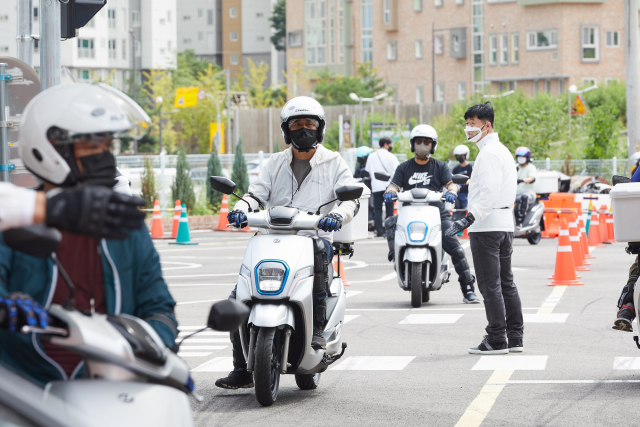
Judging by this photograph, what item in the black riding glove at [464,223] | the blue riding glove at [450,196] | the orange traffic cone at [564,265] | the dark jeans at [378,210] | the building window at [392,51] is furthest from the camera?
the building window at [392,51]

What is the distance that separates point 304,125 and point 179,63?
105m

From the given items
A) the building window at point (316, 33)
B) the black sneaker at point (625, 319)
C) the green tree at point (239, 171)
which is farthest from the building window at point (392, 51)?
the black sneaker at point (625, 319)

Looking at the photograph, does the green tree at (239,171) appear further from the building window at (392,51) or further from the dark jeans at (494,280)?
the building window at (392,51)

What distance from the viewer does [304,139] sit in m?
7.90

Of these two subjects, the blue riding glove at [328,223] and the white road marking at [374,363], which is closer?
the blue riding glove at [328,223]

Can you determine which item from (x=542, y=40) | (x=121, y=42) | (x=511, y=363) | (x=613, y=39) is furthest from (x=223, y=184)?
(x=121, y=42)

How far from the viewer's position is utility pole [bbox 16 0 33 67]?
11.1m

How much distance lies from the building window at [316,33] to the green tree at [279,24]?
18.1 m

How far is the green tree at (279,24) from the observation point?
127 m

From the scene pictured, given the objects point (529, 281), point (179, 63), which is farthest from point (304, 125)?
point (179, 63)

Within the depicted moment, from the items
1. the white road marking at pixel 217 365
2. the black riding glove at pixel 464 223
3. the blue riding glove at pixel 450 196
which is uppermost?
the blue riding glove at pixel 450 196

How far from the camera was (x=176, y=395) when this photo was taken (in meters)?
3.48

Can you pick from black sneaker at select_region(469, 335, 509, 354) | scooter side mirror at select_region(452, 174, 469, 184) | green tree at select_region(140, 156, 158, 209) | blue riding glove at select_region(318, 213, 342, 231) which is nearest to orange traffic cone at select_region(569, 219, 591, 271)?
scooter side mirror at select_region(452, 174, 469, 184)

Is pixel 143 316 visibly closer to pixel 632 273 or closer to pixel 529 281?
pixel 632 273
